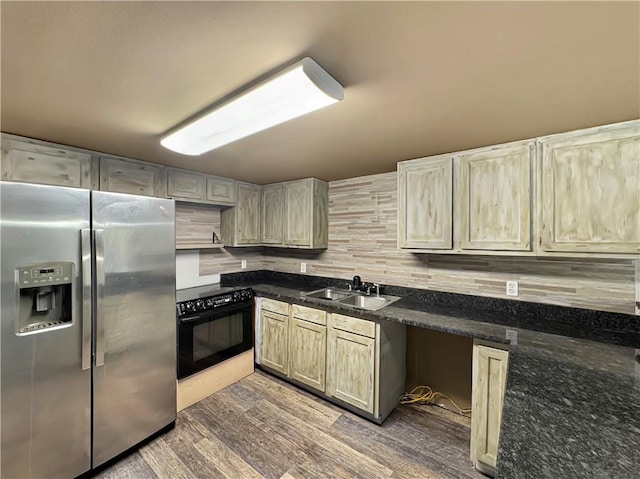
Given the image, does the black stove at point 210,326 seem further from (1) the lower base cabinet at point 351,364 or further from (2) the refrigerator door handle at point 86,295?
(1) the lower base cabinet at point 351,364

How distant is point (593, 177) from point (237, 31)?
1992mm

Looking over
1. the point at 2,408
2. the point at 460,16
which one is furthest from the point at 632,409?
the point at 2,408

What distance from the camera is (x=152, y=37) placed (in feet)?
2.89

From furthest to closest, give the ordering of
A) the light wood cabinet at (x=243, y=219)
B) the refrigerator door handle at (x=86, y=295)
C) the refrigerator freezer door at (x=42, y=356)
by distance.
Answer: the light wood cabinet at (x=243, y=219) → the refrigerator door handle at (x=86, y=295) → the refrigerator freezer door at (x=42, y=356)

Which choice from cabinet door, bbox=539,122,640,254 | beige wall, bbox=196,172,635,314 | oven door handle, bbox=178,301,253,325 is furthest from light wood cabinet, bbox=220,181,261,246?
cabinet door, bbox=539,122,640,254

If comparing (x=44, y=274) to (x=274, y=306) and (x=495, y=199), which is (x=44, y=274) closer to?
(x=274, y=306)

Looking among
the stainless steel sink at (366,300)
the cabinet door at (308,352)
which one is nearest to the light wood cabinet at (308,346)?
the cabinet door at (308,352)

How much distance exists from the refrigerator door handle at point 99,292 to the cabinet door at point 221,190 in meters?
1.29

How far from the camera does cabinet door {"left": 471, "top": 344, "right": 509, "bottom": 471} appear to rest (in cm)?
163

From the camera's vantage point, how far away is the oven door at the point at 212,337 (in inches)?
89.3

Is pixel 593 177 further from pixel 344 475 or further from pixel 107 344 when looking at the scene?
pixel 107 344

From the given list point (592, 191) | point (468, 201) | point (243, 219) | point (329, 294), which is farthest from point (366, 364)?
point (243, 219)

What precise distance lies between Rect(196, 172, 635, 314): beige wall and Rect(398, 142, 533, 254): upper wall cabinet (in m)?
0.37

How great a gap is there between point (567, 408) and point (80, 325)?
2371mm
